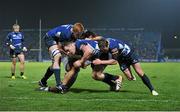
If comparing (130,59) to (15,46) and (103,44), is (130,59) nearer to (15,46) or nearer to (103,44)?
(103,44)

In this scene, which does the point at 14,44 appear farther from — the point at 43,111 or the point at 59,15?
the point at 59,15

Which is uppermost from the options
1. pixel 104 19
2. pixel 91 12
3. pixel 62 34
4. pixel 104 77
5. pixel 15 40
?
pixel 91 12

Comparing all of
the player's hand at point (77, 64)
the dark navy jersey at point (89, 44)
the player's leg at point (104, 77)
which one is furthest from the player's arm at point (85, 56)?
the player's leg at point (104, 77)

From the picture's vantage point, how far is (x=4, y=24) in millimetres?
Result: 59438

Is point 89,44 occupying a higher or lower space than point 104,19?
lower

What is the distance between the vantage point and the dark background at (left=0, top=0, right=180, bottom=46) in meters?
56.5

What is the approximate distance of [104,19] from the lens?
58094mm

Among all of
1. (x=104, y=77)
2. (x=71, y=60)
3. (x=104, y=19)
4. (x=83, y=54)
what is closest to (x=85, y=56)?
(x=83, y=54)

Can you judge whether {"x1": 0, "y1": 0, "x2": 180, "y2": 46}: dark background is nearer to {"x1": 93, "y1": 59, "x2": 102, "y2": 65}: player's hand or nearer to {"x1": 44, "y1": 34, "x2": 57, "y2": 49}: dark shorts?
{"x1": 44, "y1": 34, "x2": 57, "y2": 49}: dark shorts

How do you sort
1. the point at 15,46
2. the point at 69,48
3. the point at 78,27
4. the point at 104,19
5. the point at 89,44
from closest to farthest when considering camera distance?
the point at 78,27 < the point at 89,44 < the point at 69,48 < the point at 15,46 < the point at 104,19

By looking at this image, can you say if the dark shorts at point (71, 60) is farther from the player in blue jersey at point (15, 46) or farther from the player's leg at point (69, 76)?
the player in blue jersey at point (15, 46)

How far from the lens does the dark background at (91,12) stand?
56.5m

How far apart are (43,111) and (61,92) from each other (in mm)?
3080

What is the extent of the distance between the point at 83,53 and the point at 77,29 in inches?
22.3
